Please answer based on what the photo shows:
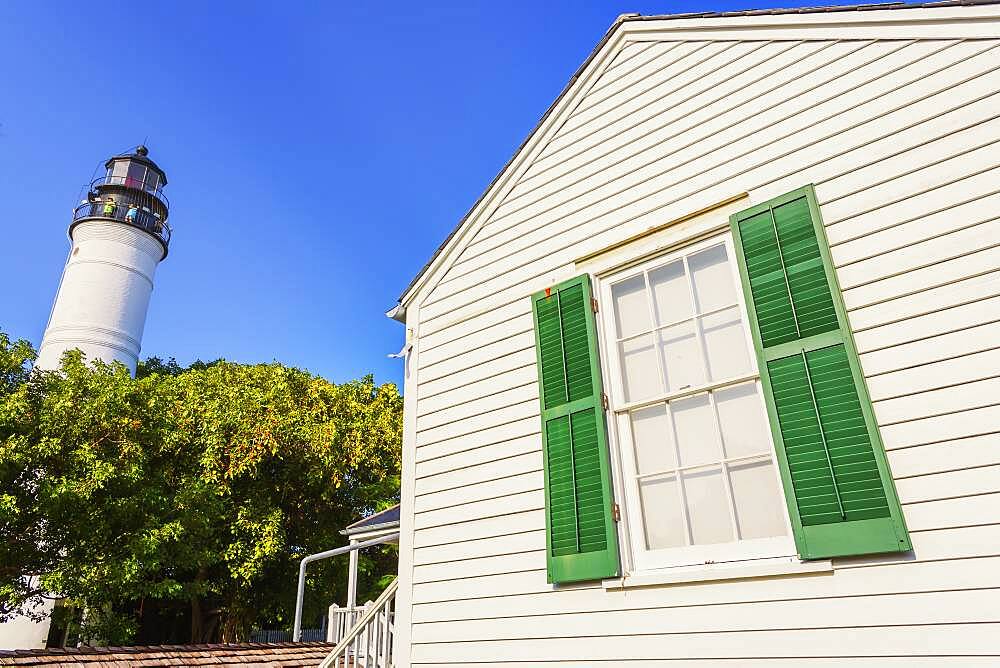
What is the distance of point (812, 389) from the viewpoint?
2.99 metres

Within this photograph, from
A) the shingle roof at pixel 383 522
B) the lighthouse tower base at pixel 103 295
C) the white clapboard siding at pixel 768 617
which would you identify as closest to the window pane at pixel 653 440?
the white clapboard siding at pixel 768 617

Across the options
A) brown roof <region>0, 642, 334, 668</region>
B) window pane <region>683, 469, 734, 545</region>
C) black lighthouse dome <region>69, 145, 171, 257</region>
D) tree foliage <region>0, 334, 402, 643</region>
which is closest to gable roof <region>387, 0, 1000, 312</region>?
window pane <region>683, 469, 734, 545</region>

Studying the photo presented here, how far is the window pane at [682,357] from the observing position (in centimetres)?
353

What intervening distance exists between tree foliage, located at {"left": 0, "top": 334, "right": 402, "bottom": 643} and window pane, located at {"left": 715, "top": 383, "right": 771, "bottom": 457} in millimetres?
13550

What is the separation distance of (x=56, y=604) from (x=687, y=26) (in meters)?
23.1

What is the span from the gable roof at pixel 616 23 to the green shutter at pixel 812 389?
1.21m

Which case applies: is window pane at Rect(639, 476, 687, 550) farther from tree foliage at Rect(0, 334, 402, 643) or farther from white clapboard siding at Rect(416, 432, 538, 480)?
tree foliage at Rect(0, 334, 402, 643)

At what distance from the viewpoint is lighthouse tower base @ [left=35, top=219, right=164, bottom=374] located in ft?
76.5

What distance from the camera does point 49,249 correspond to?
1120 inches

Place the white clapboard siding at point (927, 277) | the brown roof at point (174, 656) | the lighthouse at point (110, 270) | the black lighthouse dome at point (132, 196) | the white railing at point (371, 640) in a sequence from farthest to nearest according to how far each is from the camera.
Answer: the black lighthouse dome at point (132, 196) → the lighthouse at point (110, 270) → the white railing at point (371, 640) → the brown roof at point (174, 656) → the white clapboard siding at point (927, 277)

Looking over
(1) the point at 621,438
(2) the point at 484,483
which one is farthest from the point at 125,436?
(1) the point at 621,438

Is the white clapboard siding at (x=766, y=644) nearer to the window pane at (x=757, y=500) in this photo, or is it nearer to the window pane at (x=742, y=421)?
the window pane at (x=757, y=500)

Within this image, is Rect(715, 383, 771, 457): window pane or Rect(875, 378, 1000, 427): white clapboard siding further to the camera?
Rect(715, 383, 771, 457): window pane

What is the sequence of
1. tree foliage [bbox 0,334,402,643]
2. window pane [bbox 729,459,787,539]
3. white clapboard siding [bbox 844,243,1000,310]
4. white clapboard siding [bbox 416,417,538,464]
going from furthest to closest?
1. tree foliage [bbox 0,334,402,643]
2. white clapboard siding [bbox 416,417,538,464]
3. window pane [bbox 729,459,787,539]
4. white clapboard siding [bbox 844,243,1000,310]
